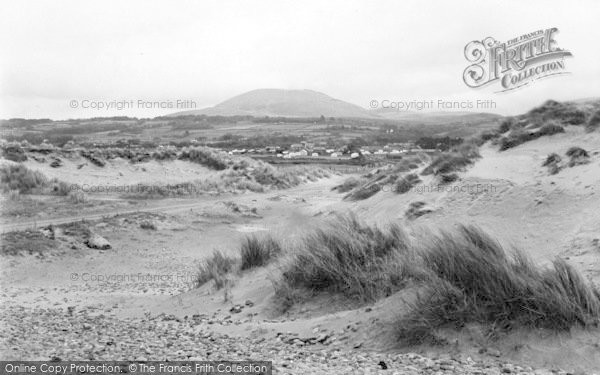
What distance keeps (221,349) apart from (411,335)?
2113 millimetres

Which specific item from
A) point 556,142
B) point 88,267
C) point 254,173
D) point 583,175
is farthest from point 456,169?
point 254,173

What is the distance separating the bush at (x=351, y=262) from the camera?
689cm

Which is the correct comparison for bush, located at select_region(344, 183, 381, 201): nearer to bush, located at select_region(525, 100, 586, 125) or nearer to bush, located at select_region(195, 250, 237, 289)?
bush, located at select_region(525, 100, 586, 125)

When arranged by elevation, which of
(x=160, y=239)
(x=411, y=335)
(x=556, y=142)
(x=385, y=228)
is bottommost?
(x=160, y=239)

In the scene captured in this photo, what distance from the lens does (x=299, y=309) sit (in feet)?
23.9

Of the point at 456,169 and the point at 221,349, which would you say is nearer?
the point at 221,349

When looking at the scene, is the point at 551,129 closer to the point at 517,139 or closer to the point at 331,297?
the point at 517,139

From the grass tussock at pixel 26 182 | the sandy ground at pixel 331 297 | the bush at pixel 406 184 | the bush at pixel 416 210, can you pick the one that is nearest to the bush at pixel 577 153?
the sandy ground at pixel 331 297

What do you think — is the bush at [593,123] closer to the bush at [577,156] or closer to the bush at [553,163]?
the bush at [577,156]

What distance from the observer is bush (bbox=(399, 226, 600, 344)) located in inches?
201

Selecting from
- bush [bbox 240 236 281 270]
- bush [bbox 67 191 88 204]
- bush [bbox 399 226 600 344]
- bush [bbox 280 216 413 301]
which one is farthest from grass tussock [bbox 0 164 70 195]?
bush [bbox 399 226 600 344]

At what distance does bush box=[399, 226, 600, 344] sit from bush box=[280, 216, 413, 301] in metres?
1.01

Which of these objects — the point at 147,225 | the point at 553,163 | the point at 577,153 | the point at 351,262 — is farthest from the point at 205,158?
the point at 351,262

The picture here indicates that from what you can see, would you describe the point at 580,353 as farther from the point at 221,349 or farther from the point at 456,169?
the point at 456,169
